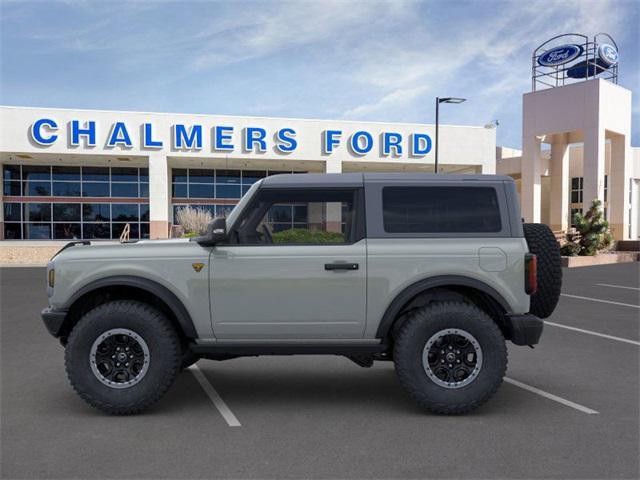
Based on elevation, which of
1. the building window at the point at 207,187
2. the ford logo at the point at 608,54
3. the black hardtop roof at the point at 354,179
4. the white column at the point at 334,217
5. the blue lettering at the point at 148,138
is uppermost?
the ford logo at the point at 608,54

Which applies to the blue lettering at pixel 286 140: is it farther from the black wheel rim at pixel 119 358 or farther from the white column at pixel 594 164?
the black wheel rim at pixel 119 358

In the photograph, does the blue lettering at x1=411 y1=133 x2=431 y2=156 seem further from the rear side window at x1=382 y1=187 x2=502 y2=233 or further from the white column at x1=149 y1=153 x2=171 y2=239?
the rear side window at x1=382 y1=187 x2=502 y2=233

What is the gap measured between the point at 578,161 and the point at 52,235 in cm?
3689

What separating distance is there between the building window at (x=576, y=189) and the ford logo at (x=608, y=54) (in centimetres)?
1264

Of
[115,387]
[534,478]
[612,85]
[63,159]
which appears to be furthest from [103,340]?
[612,85]

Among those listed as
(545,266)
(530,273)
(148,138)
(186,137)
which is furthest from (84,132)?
(530,273)

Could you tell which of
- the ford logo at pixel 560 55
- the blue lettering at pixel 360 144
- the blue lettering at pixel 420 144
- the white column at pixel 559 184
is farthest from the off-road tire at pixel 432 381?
the ford logo at pixel 560 55

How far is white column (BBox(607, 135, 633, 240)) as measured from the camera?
31.2 meters

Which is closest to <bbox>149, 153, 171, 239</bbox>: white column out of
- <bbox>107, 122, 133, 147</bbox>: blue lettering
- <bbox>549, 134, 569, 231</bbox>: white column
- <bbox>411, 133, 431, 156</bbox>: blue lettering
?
<bbox>107, 122, 133, 147</bbox>: blue lettering

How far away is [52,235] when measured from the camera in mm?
32344

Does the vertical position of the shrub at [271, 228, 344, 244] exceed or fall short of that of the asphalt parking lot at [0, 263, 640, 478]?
it exceeds it

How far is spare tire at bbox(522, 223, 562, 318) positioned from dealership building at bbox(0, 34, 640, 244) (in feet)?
Result: 85.6

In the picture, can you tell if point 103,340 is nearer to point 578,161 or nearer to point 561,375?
point 561,375

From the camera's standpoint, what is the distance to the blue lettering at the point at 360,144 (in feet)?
104
